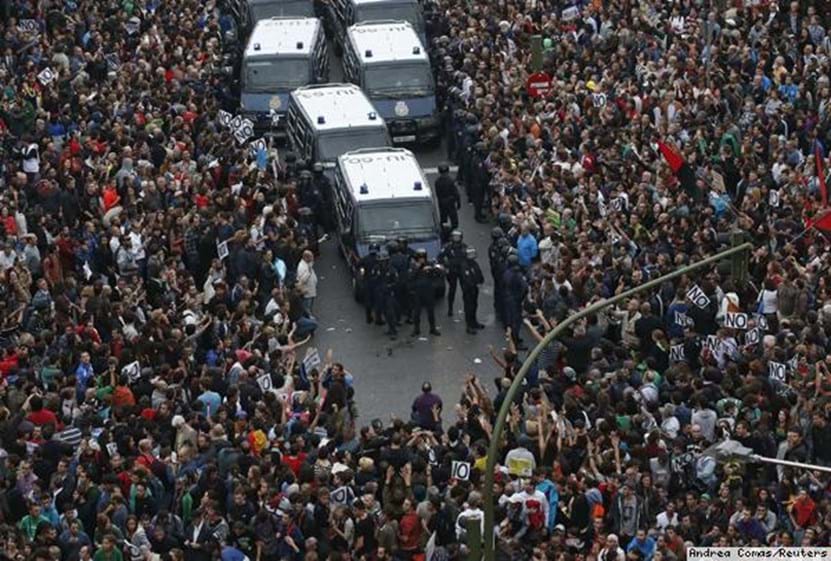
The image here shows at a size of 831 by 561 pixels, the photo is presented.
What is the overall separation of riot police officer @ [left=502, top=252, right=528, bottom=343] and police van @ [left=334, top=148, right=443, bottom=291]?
2.12 m

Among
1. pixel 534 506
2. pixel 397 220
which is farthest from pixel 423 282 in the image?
pixel 534 506

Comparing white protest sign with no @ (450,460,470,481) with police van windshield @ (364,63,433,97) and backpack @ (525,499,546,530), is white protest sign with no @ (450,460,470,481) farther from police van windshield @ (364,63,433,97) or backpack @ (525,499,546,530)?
police van windshield @ (364,63,433,97)

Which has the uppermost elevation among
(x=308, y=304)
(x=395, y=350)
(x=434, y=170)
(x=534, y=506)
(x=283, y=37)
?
(x=283, y=37)

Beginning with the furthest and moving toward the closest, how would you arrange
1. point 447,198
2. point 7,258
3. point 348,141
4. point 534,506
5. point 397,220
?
point 348,141
point 447,198
point 397,220
point 7,258
point 534,506

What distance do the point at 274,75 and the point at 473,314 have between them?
385 inches

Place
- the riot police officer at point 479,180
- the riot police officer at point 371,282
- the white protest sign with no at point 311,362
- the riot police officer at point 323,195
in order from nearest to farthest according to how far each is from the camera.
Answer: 1. the white protest sign with no at point 311,362
2. the riot police officer at point 371,282
3. the riot police officer at point 323,195
4. the riot police officer at point 479,180

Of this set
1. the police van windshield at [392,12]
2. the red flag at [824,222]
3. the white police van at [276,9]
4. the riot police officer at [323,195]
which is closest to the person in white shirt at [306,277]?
the riot police officer at [323,195]

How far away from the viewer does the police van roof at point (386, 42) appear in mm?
44094

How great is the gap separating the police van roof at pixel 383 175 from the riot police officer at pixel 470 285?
1584mm

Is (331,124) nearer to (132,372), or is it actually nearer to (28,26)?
(28,26)

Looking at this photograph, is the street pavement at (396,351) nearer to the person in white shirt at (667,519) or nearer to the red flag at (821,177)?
the red flag at (821,177)

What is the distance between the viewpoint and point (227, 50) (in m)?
47.3

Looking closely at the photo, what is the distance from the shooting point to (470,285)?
3541 cm

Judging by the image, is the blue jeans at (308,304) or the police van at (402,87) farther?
the police van at (402,87)
